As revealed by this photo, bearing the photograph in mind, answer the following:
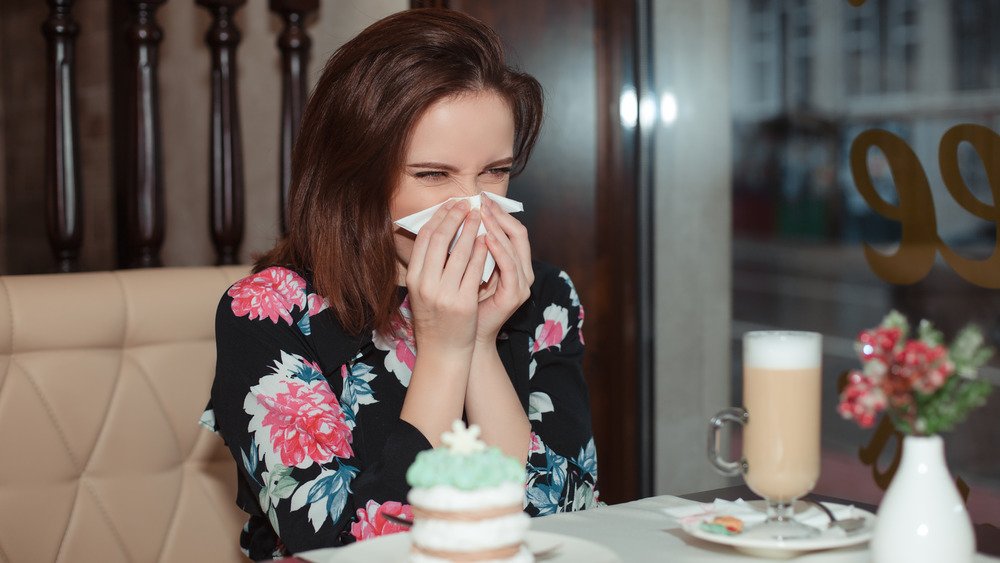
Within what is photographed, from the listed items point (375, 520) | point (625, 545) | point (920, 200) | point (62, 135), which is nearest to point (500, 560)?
point (625, 545)

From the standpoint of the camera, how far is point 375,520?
1.28 metres

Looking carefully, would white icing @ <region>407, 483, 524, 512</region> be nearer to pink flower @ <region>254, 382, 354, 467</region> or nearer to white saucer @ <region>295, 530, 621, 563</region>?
white saucer @ <region>295, 530, 621, 563</region>

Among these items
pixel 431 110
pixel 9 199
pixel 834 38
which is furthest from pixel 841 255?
pixel 9 199

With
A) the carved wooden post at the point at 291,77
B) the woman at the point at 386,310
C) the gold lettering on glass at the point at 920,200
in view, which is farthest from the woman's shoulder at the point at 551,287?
the carved wooden post at the point at 291,77

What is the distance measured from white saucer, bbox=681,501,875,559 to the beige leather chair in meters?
1.09

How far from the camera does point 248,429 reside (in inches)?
53.0

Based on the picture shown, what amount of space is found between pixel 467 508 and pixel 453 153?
28.0 inches

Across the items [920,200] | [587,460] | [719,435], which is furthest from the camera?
[920,200]

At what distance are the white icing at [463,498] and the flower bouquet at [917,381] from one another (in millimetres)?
267

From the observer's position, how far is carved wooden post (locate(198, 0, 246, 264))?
220 cm

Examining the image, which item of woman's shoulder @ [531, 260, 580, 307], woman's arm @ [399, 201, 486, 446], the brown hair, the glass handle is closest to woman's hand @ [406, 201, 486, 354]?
woman's arm @ [399, 201, 486, 446]

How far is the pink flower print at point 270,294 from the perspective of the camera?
4.79ft

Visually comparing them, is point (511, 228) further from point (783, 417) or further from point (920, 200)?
point (920, 200)

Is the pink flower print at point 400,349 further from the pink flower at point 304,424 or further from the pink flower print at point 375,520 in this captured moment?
the pink flower print at point 375,520
